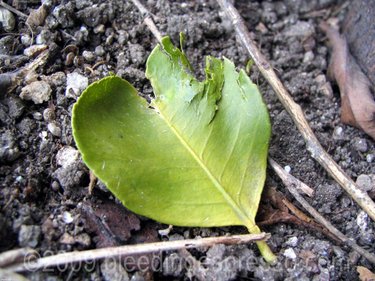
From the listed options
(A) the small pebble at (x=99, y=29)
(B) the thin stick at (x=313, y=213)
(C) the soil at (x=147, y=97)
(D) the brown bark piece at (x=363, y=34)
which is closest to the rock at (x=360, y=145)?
(C) the soil at (x=147, y=97)

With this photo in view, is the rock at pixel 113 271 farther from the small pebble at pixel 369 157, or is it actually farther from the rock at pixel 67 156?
the small pebble at pixel 369 157

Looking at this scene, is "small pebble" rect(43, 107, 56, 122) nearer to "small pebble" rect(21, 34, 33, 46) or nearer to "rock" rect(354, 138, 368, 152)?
"small pebble" rect(21, 34, 33, 46)

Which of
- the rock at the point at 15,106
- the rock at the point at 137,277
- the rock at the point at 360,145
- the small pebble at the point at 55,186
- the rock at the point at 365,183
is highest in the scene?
the rock at the point at 15,106

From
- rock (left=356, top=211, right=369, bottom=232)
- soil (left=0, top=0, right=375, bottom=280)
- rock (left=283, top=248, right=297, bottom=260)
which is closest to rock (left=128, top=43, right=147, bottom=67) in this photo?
soil (left=0, top=0, right=375, bottom=280)

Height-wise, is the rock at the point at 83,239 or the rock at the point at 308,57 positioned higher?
the rock at the point at 308,57

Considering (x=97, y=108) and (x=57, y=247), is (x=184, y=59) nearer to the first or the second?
(x=97, y=108)
